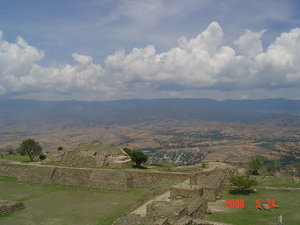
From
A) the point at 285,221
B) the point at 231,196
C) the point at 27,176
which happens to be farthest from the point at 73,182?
the point at 285,221

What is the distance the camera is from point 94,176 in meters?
30.4

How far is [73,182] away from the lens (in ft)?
102

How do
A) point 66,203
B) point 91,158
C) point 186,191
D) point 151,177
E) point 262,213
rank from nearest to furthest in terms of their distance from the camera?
point 262,213, point 186,191, point 66,203, point 151,177, point 91,158

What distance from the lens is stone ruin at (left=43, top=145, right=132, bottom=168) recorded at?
35594 millimetres

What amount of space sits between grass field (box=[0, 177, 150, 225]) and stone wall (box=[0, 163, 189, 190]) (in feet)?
2.95

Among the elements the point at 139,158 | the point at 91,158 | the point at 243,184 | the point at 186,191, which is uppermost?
the point at 91,158

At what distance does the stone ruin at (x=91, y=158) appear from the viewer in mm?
35594

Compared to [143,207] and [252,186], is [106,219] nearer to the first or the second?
[143,207]

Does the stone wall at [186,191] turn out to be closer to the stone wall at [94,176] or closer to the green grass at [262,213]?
the green grass at [262,213]

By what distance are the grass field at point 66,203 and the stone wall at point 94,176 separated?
899 mm

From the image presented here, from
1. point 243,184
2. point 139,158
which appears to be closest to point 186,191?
point 243,184

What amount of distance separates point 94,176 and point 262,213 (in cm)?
1860

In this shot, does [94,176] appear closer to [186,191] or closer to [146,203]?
[146,203]

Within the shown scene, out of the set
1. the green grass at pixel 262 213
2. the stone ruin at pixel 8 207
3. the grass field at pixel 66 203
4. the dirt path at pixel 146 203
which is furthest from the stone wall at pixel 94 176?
the stone ruin at pixel 8 207
